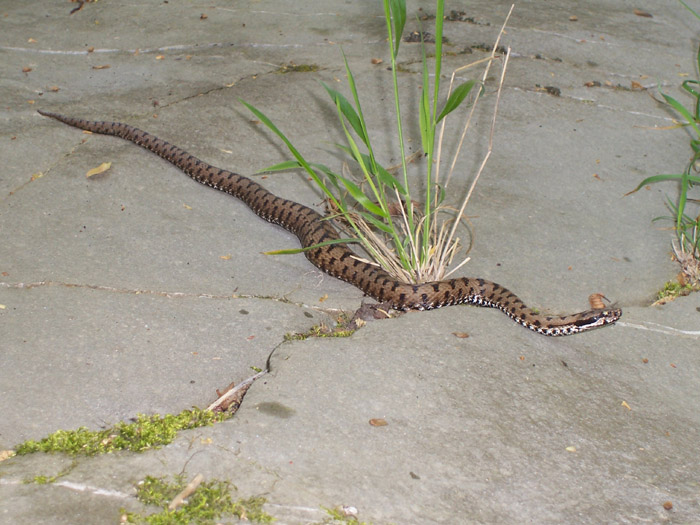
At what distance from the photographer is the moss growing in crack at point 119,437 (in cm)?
342

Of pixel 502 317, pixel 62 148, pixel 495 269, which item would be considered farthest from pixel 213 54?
pixel 502 317

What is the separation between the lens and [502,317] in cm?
505

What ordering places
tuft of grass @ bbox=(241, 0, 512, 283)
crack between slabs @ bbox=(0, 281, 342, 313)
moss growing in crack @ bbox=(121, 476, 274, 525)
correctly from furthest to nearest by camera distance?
crack between slabs @ bbox=(0, 281, 342, 313) → tuft of grass @ bbox=(241, 0, 512, 283) → moss growing in crack @ bbox=(121, 476, 274, 525)

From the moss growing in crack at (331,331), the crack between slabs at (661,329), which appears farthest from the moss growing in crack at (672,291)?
the moss growing in crack at (331,331)

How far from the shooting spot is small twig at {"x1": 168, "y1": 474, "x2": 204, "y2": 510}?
306 centimetres

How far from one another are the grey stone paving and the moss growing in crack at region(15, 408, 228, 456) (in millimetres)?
93

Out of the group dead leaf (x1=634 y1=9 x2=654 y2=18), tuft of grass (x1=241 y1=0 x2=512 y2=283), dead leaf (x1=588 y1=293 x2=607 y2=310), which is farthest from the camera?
dead leaf (x1=634 y1=9 x2=654 y2=18)

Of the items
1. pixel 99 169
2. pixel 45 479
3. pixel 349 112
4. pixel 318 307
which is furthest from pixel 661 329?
pixel 99 169

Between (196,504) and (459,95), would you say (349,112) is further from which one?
(196,504)

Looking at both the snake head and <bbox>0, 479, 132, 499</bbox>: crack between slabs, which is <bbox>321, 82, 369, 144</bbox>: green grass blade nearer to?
the snake head

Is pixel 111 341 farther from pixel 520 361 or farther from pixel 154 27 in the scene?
pixel 154 27

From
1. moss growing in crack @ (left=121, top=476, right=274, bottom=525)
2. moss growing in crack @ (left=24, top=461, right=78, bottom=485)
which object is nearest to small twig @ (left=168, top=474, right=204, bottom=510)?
moss growing in crack @ (left=121, top=476, right=274, bottom=525)

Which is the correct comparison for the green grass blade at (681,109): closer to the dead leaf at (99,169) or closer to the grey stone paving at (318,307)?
the grey stone paving at (318,307)

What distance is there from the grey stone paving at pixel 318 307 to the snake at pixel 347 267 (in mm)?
139
